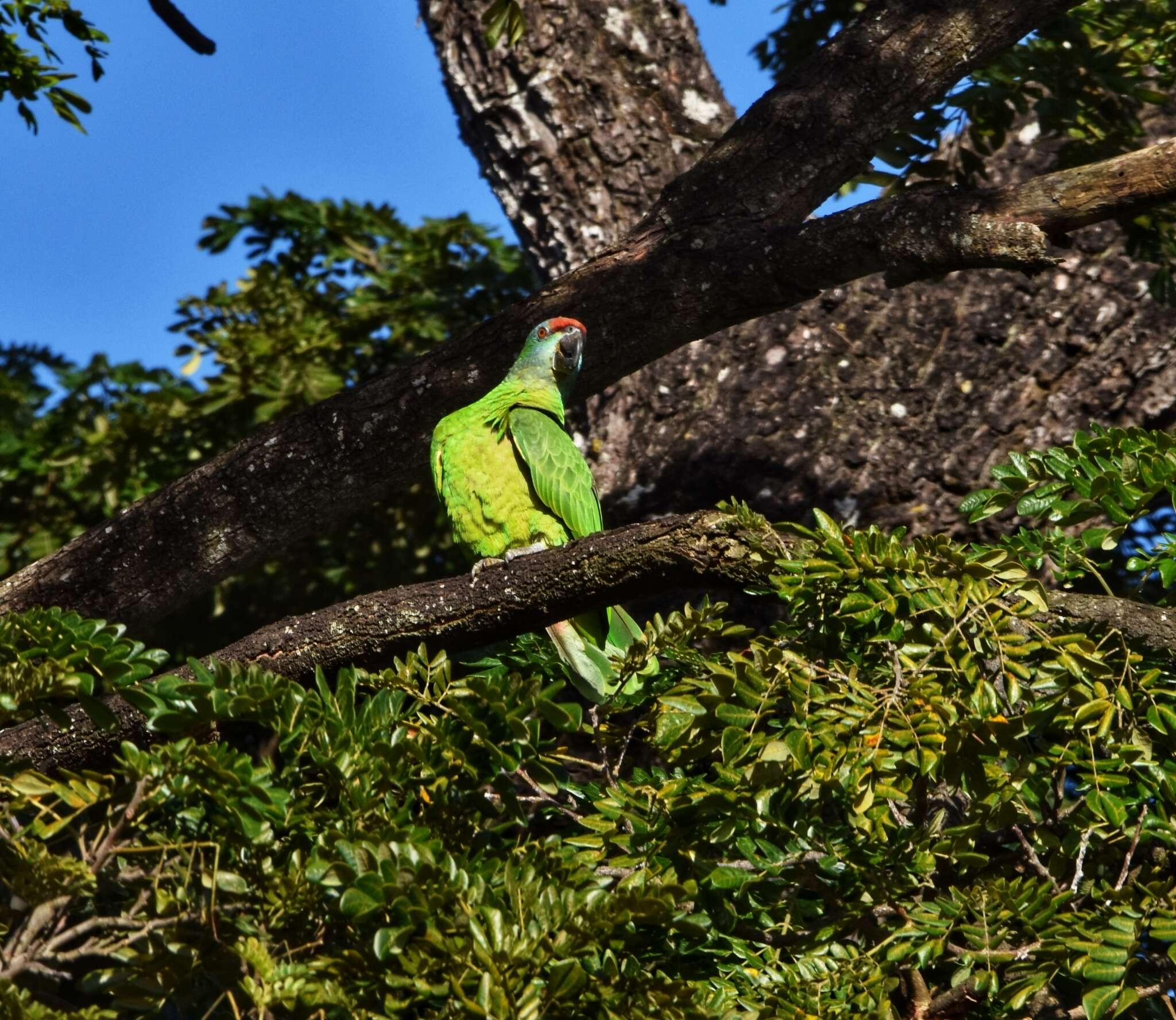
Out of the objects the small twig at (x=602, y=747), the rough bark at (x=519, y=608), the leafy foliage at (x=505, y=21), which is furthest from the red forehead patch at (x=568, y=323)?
the small twig at (x=602, y=747)

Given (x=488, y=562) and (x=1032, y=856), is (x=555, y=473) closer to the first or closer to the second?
(x=488, y=562)

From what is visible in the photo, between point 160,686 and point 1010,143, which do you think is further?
point 1010,143

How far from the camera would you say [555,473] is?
3.75 metres

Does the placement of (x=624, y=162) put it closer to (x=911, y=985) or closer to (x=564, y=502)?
(x=564, y=502)

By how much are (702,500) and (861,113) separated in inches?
55.2

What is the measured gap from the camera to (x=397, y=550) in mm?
5344

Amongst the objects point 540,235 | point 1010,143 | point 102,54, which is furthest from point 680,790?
point 1010,143

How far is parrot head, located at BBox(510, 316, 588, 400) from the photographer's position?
3562 millimetres

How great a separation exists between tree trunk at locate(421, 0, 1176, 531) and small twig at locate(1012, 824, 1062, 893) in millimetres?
2098

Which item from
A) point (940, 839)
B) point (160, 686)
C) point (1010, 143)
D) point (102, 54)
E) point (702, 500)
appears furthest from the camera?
point (1010, 143)

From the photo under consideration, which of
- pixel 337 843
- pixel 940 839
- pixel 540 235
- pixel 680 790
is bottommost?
pixel 940 839

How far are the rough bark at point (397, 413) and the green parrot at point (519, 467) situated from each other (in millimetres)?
101

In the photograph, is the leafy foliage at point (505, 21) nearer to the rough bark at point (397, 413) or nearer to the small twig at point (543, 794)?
the rough bark at point (397, 413)

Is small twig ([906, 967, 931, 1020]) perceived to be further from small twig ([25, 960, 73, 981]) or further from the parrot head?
the parrot head
